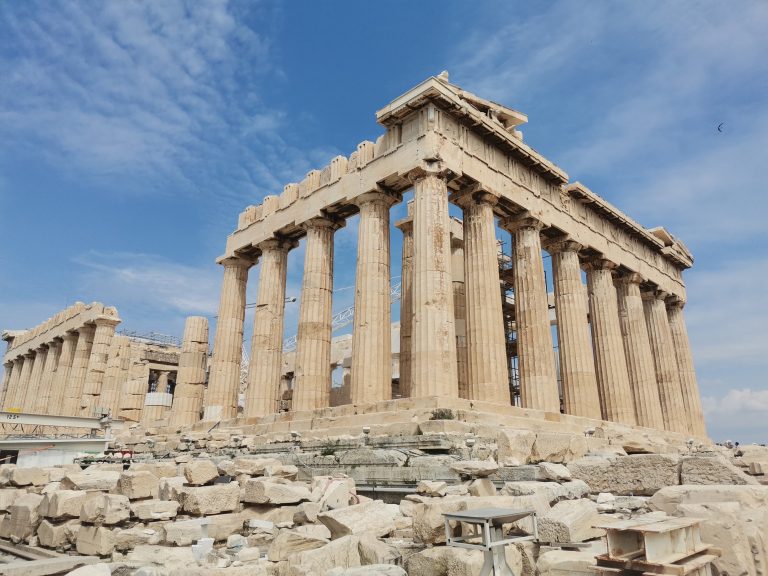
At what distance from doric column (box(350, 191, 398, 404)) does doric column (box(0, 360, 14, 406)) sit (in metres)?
44.9

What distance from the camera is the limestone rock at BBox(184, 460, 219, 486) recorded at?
914 centimetres

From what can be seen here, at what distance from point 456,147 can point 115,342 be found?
28.0 meters

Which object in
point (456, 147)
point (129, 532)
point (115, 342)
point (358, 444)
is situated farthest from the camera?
point (115, 342)

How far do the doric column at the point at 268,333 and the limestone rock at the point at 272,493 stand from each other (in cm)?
1384

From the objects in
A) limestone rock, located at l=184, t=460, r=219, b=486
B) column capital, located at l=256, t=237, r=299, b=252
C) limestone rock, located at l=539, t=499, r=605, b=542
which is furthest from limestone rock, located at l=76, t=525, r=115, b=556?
column capital, located at l=256, t=237, r=299, b=252

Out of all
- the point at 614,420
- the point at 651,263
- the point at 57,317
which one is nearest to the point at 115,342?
the point at 57,317

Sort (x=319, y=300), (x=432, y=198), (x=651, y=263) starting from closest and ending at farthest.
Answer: (x=432, y=198) < (x=319, y=300) < (x=651, y=263)

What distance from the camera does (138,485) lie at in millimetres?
8516

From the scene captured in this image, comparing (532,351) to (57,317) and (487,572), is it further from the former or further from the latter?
(57,317)

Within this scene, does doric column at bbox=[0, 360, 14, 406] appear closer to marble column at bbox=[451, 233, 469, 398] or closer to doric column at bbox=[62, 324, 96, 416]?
doric column at bbox=[62, 324, 96, 416]

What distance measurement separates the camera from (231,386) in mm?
24016

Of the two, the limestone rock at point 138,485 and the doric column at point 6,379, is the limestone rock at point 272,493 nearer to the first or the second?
the limestone rock at point 138,485

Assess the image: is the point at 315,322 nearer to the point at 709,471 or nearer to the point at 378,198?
the point at 378,198

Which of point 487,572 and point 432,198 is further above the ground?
point 432,198
